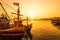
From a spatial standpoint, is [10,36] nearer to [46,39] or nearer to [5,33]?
[5,33]

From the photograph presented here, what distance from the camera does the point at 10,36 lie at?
30.4 m

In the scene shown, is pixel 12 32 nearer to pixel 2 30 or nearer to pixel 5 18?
pixel 2 30

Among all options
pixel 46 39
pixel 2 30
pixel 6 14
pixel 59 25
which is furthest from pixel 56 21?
pixel 2 30

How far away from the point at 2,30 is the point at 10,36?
1.48 m

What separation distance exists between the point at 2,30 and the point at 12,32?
155cm

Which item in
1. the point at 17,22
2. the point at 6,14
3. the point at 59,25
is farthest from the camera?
the point at 59,25

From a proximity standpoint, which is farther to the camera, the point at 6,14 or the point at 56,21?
the point at 56,21

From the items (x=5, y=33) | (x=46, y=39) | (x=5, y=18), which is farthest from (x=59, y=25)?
(x=5, y=33)

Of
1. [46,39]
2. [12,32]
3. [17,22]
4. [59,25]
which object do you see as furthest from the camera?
[59,25]

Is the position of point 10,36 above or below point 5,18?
below

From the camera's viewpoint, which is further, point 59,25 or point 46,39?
point 59,25

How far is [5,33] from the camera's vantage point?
99.3 ft

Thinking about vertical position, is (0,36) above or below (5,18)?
below

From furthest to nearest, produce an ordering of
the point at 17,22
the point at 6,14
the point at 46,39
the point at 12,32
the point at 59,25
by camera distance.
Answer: the point at 59,25 → the point at 46,39 → the point at 6,14 → the point at 17,22 → the point at 12,32
